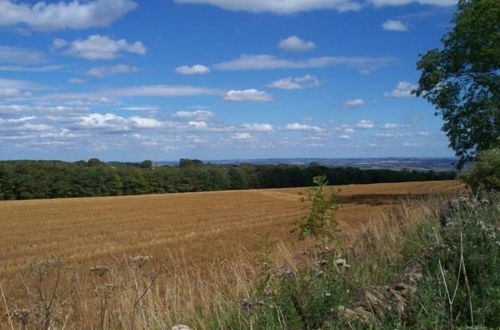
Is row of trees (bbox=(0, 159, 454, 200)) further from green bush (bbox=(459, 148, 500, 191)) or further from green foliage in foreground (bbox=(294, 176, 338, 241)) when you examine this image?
green foliage in foreground (bbox=(294, 176, 338, 241))

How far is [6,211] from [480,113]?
36.3 meters

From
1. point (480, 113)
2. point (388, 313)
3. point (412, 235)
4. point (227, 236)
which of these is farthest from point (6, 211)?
point (388, 313)

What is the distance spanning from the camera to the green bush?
1772 cm

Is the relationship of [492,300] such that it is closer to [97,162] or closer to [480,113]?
[480,113]

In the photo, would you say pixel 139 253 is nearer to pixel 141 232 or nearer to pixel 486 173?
pixel 141 232

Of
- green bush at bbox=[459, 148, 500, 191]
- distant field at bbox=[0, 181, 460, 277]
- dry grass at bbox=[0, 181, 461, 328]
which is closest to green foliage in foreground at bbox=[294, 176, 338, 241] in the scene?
dry grass at bbox=[0, 181, 461, 328]

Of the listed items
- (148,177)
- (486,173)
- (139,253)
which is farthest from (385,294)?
(148,177)

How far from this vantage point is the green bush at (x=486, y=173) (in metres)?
17.7

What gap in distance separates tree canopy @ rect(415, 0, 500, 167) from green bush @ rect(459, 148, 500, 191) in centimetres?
1340

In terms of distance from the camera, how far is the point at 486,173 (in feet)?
61.2

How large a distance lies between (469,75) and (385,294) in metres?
34.2

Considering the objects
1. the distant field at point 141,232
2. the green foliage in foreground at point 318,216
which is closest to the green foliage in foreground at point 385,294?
the green foliage in foreground at point 318,216

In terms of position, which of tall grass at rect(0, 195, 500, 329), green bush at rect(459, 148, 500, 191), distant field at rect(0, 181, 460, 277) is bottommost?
distant field at rect(0, 181, 460, 277)

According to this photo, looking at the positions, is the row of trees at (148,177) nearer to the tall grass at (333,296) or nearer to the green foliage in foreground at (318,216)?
the green foliage in foreground at (318,216)
